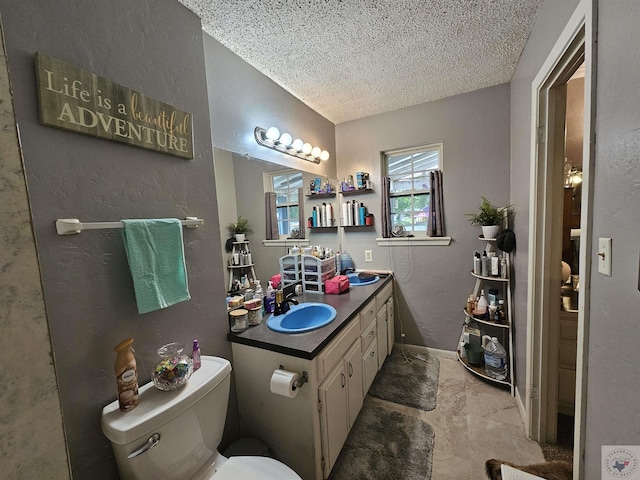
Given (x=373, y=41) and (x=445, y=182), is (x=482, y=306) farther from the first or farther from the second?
(x=373, y=41)

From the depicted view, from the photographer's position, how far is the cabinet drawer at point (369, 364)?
1.75 meters

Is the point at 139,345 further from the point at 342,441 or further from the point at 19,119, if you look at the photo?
the point at 342,441

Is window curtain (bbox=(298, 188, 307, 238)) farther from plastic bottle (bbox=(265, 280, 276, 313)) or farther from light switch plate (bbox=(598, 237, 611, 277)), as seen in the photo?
light switch plate (bbox=(598, 237, 611, 277))

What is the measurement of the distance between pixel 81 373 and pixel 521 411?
2.41 metres

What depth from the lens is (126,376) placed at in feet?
2.83

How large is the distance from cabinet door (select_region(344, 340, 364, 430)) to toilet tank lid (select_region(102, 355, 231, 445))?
756mm

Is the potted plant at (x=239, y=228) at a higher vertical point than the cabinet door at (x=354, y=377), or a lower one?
higher

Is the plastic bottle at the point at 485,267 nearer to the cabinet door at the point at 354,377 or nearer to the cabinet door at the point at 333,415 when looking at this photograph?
the cabinet door at the point at 354,377

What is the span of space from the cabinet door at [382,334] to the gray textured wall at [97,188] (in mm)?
1449

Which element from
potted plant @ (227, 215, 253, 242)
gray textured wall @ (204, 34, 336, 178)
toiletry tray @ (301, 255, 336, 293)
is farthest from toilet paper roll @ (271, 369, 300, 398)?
gray textured wall @ (204, 34, 336, 178)

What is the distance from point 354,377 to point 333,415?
1.02 ft

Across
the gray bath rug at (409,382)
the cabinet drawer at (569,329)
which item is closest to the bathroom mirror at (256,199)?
the gray bath rug at (409,382)

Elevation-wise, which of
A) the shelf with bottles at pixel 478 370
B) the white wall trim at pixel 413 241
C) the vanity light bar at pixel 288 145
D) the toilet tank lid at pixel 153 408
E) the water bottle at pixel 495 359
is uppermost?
the vanity light bar at pixel 288 145

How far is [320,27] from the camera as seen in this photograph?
4.39ft
